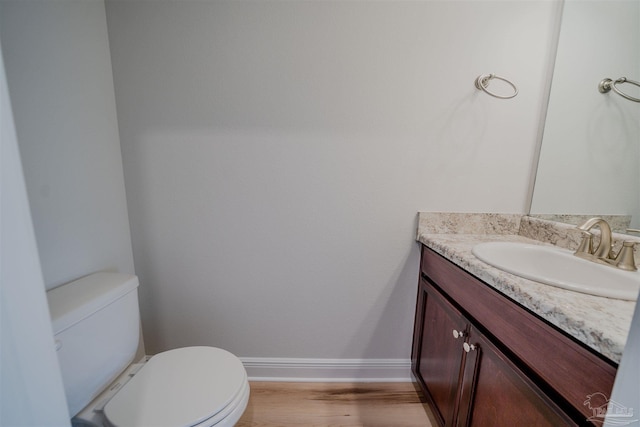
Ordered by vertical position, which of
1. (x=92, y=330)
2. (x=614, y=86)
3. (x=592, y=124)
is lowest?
(x=92, y=330)

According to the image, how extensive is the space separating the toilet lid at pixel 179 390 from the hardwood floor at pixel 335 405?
486 mm

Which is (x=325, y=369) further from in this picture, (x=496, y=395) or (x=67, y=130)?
(x=67, y=130)

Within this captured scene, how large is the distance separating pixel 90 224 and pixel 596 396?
163 cm

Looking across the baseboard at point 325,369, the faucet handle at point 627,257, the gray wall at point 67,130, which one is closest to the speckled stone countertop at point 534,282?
the faucet handle at point 627,257

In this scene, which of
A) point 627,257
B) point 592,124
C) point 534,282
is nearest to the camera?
point 534,282

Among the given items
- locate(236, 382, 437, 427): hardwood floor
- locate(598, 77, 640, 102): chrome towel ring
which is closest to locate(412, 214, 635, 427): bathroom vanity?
locate(236, 382, 437, 427): hardwood floor

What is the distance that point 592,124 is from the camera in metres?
1.03

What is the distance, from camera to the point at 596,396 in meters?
0.47

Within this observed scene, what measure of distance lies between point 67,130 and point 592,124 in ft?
6.97

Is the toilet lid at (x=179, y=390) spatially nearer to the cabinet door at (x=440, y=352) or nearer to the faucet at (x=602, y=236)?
the cabinet door at (x=440, y=352)

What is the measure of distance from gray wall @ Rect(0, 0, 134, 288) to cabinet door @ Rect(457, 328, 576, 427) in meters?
1.48

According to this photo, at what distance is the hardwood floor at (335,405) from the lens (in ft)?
3.76

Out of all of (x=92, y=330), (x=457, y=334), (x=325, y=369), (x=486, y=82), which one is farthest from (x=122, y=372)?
(x=486, y=82)
